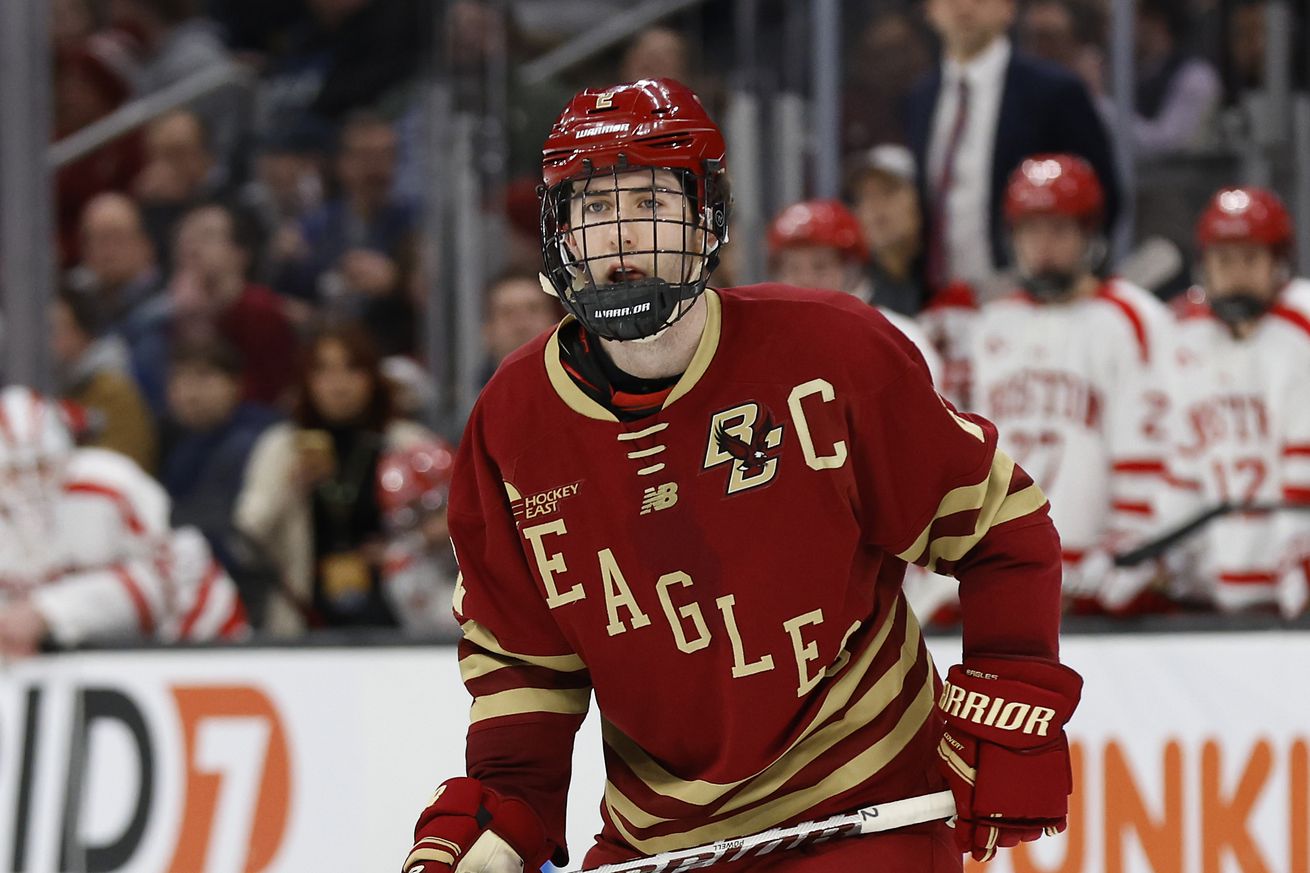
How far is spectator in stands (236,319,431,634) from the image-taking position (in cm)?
485

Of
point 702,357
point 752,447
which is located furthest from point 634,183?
point 752,447

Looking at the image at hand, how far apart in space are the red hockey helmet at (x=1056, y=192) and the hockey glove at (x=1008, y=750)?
249cm

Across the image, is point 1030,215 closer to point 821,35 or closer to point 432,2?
point 821,35

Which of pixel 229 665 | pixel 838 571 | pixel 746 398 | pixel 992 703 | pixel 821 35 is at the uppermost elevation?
pixel 821 35

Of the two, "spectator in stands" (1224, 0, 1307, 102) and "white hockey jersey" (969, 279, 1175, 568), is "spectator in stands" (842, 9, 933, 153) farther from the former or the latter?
"spectator in stands" (1224, 0, 1307, 102)

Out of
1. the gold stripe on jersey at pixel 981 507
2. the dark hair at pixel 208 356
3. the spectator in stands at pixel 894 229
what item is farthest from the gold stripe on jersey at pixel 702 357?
the dark hair at pixel 208 356

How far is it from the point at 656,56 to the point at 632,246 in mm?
3444

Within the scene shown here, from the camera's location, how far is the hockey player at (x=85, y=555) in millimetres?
4305

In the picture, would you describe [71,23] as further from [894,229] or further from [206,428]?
[894,229]

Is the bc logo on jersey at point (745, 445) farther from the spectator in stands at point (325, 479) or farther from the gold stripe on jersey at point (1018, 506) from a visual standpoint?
the spectator in stands at point (325, 479)

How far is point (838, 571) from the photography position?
86.4 inches

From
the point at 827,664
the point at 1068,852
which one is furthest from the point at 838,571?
the point at 1068,852

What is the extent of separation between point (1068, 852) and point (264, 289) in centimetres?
289

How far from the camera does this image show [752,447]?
2.18 metres
